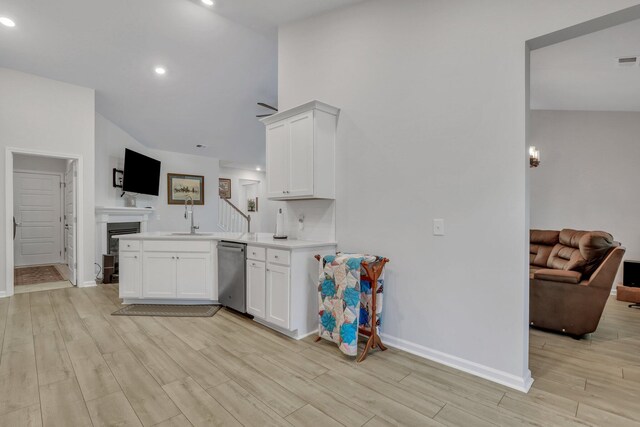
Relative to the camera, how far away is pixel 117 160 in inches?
244

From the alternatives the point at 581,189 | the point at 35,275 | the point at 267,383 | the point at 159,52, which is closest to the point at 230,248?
the point at 267,383

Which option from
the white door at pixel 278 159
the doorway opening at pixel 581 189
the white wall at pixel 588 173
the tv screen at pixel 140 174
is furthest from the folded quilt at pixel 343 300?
the tv screen at pixel 140 174

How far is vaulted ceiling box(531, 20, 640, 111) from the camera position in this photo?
2.81 meters

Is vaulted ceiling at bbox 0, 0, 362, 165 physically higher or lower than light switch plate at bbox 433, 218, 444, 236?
higher

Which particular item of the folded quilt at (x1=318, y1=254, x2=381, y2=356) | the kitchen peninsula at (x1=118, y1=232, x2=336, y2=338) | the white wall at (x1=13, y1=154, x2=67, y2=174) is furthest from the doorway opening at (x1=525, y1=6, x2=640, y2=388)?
the white wall at (x1=13, y1=154, x2=67, y2=174)

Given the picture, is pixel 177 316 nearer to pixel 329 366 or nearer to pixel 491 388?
pixel 329 366

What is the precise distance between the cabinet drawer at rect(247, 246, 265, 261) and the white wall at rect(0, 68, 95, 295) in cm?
323

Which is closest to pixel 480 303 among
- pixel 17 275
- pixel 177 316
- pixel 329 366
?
pixel 329 366

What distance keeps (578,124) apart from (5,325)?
7.96 m

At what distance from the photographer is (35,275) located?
568 cm

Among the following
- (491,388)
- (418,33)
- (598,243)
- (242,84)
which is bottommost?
(491,388)

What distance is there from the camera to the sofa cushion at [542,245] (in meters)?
4.05

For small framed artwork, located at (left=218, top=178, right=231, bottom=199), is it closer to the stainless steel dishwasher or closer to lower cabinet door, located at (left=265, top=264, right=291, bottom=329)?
the stainless steel dishwasher

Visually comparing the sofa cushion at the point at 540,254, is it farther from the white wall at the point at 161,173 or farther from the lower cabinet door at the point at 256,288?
the white wall at the point at 161,173
